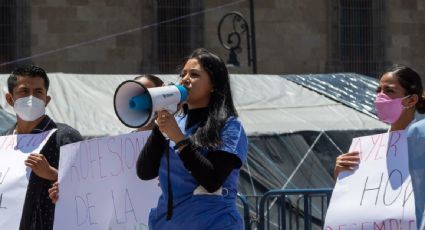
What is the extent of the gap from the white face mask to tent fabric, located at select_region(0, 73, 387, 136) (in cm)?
571

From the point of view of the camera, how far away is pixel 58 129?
6230mm

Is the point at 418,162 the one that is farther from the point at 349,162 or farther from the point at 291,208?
the point at 291,208

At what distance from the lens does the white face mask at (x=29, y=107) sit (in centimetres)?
616

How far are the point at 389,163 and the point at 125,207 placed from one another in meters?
1.30

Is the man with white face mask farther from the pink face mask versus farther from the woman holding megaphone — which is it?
the pink face mask

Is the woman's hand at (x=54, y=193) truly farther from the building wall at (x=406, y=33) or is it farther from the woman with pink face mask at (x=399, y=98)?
the building wall at (x=406, y=33)

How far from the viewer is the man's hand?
6086 mm

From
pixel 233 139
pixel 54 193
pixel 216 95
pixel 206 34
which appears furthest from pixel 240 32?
pixel 233 139

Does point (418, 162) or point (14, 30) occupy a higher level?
point (14, 30)

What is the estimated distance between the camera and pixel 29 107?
6152 mm

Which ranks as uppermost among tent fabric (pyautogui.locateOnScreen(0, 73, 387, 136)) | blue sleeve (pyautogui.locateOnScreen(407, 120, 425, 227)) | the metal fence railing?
blue sleeve (pyautogui.locateOnScreen(407, 120, 425, 227))

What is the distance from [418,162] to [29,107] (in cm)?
214

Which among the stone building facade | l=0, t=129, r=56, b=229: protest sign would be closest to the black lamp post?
the stone building facade

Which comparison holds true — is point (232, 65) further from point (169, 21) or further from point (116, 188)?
point (116, 188)
